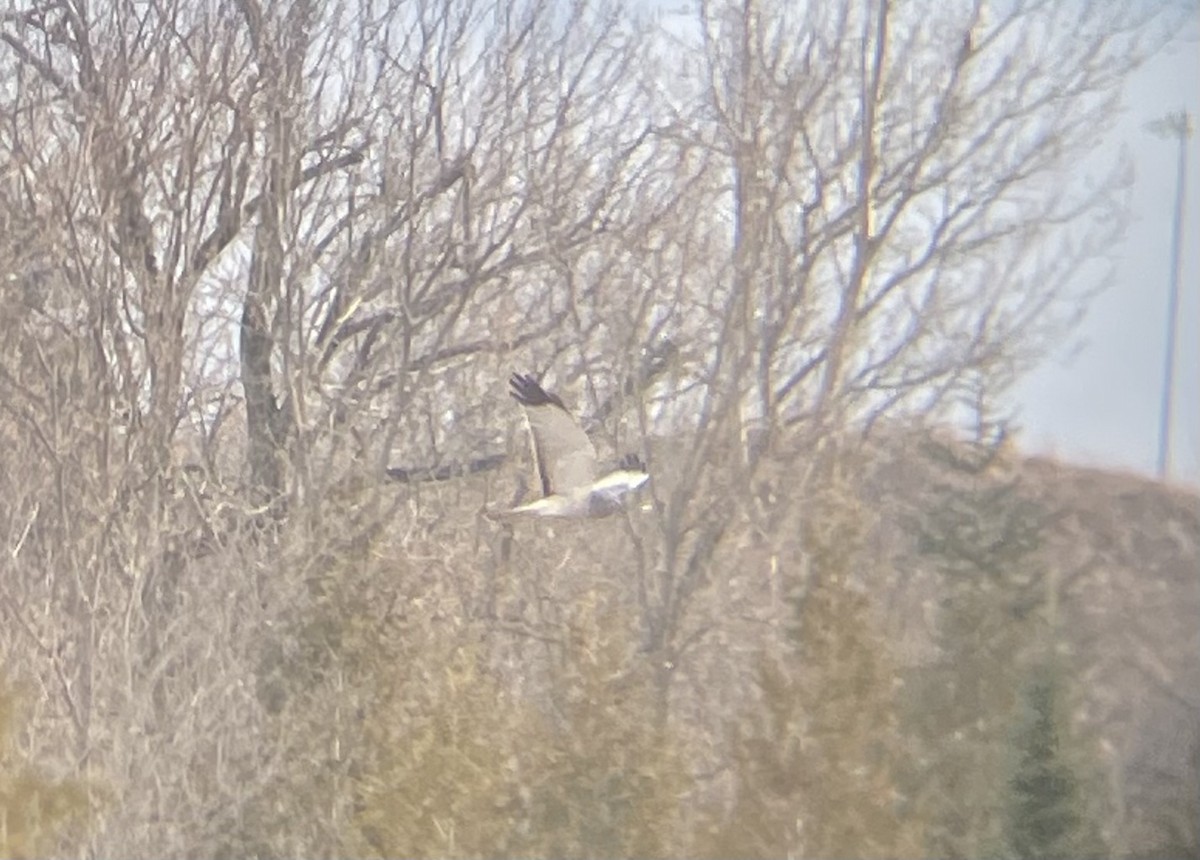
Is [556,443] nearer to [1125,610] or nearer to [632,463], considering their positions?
[632,463]

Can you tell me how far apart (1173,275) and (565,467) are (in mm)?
1327

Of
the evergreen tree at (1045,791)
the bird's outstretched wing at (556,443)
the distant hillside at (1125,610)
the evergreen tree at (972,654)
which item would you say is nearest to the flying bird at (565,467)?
the bird's outstretched wing at (556,443)

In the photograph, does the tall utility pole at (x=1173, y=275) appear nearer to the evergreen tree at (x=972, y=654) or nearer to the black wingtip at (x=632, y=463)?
the evergreen tree at (x=972, y=654)

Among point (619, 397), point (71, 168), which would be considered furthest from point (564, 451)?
point (71, 168)

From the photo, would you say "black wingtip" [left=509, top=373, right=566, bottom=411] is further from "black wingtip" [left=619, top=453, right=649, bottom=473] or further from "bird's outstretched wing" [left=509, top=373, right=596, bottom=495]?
"black wingtip" [left=619, top=453, right=649, bottom=473]

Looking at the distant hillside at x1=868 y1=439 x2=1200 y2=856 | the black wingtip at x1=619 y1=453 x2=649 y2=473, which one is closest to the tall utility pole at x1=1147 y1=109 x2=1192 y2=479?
the distant hillside at x1=868 y1=439 x2=1200 y2=856

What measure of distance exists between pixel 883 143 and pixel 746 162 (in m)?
0.33

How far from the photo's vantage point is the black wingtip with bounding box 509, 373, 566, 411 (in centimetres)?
347

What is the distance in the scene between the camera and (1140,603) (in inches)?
114

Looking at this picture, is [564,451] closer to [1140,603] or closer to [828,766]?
[828,766]

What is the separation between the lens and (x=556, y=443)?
11.3 ft

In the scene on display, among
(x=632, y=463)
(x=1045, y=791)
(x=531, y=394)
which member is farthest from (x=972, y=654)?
(x=531, y=394)

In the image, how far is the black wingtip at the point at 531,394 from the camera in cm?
347

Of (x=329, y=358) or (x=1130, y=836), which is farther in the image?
(x=329, y=358)
